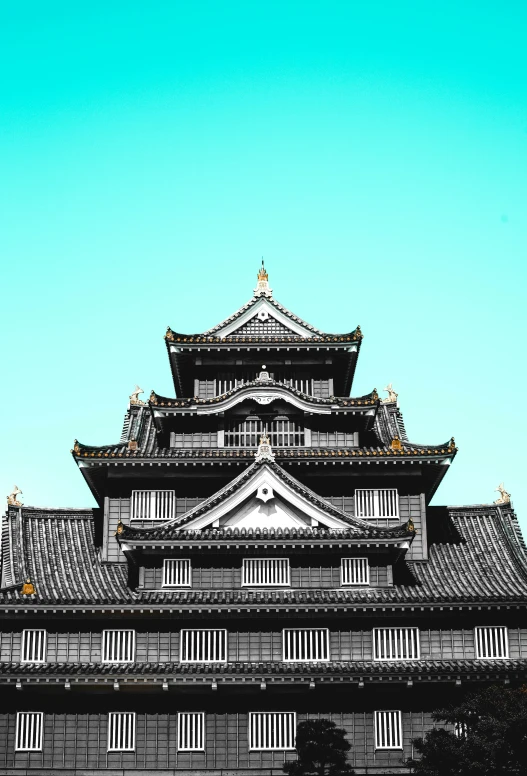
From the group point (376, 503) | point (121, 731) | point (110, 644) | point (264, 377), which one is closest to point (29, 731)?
point (121, 731)

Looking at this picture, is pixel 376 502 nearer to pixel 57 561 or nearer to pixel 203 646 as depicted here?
pixel 203 646

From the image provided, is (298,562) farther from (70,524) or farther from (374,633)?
(70,524)

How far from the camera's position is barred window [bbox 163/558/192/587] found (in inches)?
1896

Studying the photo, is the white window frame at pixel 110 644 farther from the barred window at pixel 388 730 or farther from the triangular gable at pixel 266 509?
the barred window at pixel 388 730

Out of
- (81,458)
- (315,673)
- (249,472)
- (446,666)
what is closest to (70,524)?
(81,458)

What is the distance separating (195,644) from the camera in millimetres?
46844

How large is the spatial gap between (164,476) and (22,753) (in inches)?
497

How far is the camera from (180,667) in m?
45.7

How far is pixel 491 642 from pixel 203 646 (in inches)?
449

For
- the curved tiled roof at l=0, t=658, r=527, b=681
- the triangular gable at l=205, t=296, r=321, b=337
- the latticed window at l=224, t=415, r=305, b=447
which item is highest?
the triangular gable at l=205, t=296, r=321, b=337

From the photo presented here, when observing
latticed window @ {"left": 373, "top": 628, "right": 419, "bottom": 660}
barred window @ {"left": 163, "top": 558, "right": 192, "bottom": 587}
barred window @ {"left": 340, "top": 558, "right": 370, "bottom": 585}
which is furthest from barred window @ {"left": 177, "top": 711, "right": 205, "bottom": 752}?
barred window @ {"left": 340, "top": 558, "right": 370, "bottom": 585}

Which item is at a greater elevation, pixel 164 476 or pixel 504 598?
pixel 164 476

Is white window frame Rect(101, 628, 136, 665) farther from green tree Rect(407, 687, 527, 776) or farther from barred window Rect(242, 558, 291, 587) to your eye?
green tree Rect(407, 687, 527, 776)

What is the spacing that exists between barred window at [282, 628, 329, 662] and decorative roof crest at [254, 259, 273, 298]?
17.6m
